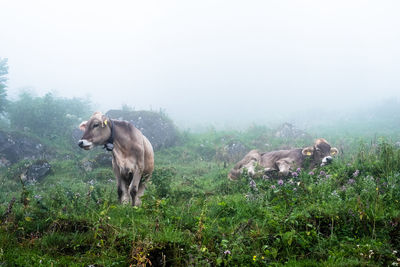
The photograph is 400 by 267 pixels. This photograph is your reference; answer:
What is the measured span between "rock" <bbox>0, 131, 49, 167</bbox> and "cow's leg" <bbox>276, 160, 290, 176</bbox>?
37.7 feet

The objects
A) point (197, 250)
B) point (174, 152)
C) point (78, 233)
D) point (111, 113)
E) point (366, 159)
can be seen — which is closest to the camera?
point (197, 250)

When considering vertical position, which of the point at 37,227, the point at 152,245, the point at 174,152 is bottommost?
the point at 174,152

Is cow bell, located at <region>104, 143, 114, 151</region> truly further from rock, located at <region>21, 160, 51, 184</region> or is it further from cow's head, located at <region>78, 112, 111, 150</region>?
rock, located at <region>21, 160, 51, 184</region>

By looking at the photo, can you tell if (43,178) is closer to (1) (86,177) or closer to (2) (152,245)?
(1) (86,177)

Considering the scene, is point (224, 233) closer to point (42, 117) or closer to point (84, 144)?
point (84, 144)

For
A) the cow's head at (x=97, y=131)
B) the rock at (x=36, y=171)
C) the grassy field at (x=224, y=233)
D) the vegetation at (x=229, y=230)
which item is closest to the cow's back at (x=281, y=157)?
the vegetation at (x=229, y=230)

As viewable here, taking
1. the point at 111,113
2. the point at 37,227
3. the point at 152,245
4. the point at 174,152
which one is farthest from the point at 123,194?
the point at 111,113

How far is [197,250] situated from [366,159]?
541 centimetres

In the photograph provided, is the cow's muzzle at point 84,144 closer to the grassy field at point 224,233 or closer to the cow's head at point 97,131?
the cow's head at point 97,131

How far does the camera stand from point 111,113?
20.8 metres

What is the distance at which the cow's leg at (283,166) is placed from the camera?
835cm

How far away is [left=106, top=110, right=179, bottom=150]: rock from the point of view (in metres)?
18.2

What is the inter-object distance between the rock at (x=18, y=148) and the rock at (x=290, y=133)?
14.2 m

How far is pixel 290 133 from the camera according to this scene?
19422 millimetres
